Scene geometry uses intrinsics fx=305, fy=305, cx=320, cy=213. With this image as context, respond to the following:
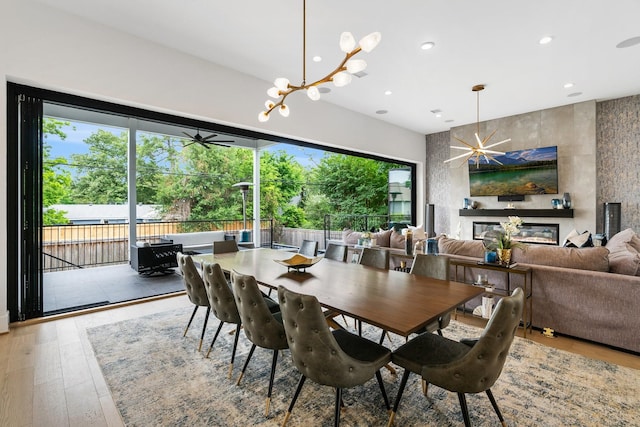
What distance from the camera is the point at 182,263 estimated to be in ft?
9.33

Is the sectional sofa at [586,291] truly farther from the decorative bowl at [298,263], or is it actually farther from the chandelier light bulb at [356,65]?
the chandelier light bulb at [356,65]

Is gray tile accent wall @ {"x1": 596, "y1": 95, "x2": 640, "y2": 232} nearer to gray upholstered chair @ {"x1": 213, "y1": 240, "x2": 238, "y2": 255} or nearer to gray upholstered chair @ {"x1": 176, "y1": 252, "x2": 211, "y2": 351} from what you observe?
gray upholstered chair @ {"x1": 213, "y1": 240, "x2": 238, "y2": 255}

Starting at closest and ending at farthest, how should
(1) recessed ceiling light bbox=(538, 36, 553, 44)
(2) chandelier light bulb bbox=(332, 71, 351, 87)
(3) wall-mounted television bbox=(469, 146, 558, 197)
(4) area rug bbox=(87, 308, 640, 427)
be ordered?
(4) area rug bbox=(87, 308, 640, 427), (2) chandelier light bulb bbox=(332, 71, 351, 87), (1) recessed ceiling light bbox=(538, 36, 553, 44), (3) wall-mounted television bbox=(469, 146, 558, 197)

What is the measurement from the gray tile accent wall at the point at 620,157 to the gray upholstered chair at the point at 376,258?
564 cm

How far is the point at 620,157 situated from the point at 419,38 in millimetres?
5150

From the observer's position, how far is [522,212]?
6844 millimetres

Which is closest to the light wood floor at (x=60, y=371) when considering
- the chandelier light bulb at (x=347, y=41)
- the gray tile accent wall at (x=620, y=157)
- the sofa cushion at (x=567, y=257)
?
the sofa cushion at (x=567, y=257)

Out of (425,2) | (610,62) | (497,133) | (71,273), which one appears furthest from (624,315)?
(71,273)

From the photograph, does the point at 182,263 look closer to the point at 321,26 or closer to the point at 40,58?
the point at 40,58

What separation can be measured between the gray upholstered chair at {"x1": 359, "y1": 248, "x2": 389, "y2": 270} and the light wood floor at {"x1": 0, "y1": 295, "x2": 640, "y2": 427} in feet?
4.34

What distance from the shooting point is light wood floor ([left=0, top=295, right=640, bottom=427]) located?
190 centimetres

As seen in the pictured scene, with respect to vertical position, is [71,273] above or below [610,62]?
below

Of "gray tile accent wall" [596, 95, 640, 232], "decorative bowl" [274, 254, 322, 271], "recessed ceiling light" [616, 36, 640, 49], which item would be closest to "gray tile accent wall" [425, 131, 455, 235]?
"gray tile accent wall" [596, 95, 640, 232]

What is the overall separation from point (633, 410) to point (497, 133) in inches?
260
